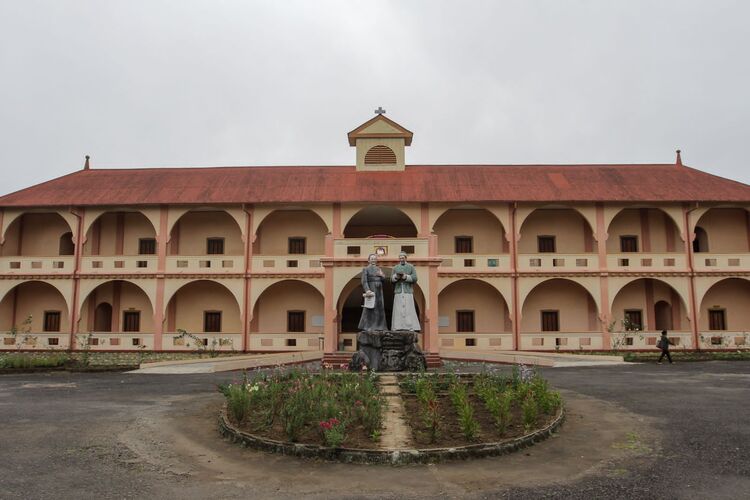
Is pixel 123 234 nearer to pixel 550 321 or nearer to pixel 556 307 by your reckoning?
pixel 550 321

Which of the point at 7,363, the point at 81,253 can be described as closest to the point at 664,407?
the point at 7,363

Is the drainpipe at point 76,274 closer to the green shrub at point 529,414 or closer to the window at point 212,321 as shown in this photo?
the window at point 212,321

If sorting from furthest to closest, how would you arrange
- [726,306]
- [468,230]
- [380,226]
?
[380,226] < [468,230] < [726,306]

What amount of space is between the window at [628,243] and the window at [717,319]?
14.4ft

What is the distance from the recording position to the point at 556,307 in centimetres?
2725

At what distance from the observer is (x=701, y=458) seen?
744 centimetres

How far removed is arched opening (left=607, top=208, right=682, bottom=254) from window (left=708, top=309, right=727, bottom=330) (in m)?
3.59

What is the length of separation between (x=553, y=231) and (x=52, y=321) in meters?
24.2

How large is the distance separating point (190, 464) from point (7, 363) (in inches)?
622

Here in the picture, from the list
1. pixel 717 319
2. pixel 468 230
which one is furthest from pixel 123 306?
pixel 717 319

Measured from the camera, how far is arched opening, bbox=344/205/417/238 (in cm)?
2820

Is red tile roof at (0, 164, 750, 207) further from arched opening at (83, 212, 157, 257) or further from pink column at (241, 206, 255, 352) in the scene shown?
arched opening at (83, 212, 157, 257)

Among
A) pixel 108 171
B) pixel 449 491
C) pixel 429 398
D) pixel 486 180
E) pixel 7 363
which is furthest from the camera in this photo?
pixel 108 171

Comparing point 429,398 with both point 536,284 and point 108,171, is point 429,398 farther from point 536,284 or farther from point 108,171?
point 108,171
